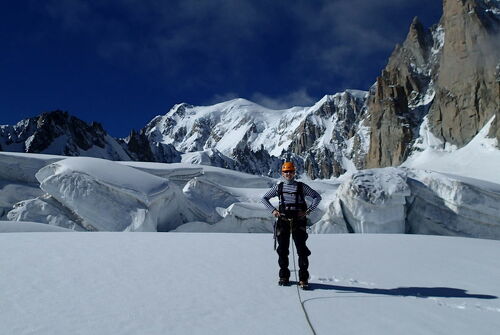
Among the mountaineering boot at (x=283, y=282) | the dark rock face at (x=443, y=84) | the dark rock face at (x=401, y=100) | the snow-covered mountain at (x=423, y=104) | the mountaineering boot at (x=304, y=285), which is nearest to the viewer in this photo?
the mountaineering boot at (x=304, y=285)

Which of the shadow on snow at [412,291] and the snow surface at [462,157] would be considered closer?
the shadow on snow at [412,291]

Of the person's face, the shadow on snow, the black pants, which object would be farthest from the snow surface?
the black pants

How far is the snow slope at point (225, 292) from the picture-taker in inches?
119

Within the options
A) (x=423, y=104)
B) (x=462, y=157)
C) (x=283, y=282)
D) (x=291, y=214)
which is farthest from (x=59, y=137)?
(x=283, y=282)

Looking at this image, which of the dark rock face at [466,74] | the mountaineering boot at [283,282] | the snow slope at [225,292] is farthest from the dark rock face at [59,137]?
the mountaineering boot at [283,282]

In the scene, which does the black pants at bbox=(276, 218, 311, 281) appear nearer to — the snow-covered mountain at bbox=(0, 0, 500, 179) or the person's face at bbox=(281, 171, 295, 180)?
the person's face at bbox=(281, 171, 295, 180)

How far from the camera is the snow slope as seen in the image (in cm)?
301

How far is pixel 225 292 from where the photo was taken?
12.8 ft

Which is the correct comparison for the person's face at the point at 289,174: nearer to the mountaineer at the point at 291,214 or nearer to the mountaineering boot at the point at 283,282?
the mountaineer at the point at 291,214

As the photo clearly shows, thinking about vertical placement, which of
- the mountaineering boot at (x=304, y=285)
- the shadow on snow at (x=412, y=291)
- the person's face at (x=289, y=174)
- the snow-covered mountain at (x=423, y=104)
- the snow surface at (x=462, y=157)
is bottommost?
the shadow on snow at (x=412, y=291)

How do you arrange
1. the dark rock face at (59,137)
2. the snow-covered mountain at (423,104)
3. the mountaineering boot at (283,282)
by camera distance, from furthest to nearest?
the dark rock face at (59,137) → the snow-covered mountain at (423,104) → the mountaineering boot at (283,282)

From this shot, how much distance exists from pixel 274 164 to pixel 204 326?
475 ft

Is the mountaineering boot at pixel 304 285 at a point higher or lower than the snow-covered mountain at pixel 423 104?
lower

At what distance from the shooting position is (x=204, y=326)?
295 centimetres
